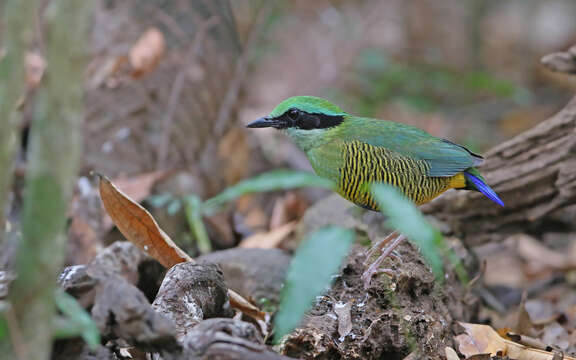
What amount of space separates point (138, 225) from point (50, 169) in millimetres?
1683

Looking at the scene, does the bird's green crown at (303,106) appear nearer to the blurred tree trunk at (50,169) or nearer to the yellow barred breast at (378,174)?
the yellow barred breast at (378,174)

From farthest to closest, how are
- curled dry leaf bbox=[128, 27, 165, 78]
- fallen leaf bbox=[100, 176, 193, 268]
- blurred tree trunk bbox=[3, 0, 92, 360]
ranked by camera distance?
curled dry leaf bbox=[128, 27, 165, 78] < fallen leaf bbox=[100, 176, 193, 268] < blurred tree trunk bbox=[3, 0, 92, 360]

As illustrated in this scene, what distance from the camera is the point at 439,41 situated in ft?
41.5

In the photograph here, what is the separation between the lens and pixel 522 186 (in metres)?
4.63

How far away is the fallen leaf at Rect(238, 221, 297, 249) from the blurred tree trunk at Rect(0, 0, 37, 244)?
354 centimetres

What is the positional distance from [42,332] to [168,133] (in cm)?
470

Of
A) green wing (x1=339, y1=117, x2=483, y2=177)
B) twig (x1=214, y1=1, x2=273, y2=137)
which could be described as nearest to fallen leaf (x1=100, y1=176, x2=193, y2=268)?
green wing (x1=339, y1=117, x2=483, y2=177)

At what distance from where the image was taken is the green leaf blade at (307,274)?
185cm

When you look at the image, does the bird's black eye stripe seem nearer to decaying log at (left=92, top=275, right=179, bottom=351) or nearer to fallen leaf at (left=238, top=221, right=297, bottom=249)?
fallen leaf at (left=238, top=221, right=297, bottom=249)

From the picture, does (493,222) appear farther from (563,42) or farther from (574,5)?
(574,5)

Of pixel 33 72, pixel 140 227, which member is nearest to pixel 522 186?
pixel 140 227

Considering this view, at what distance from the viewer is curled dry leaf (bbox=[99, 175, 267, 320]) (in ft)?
10.8

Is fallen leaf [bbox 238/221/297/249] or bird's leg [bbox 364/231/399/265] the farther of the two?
fallen leaf [bbox 238/221/297/249]

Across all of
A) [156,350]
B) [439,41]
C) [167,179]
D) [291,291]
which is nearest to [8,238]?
[167,179]
